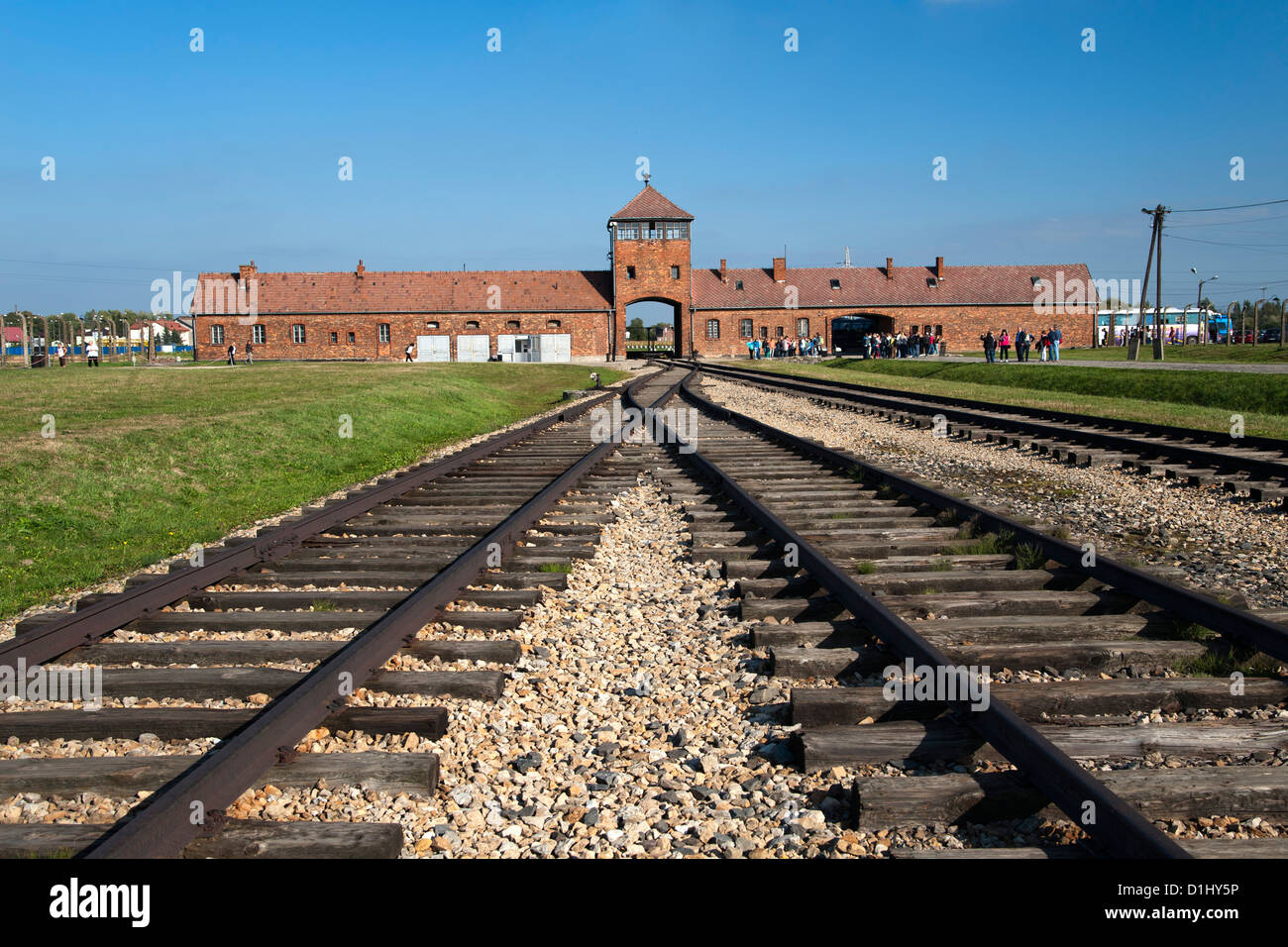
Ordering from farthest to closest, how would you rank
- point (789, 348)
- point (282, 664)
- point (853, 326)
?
point (853, 326) → point (789, 348) → point (282, 664)

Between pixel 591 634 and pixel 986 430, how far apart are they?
11.0 m

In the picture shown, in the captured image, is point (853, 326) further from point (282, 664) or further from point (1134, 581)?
point (282, 664)

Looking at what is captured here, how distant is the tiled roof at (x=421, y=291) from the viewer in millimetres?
72812

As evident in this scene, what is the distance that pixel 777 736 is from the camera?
3.42 m

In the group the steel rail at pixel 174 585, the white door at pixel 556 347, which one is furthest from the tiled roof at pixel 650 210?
the steel rail at pixel 174 585

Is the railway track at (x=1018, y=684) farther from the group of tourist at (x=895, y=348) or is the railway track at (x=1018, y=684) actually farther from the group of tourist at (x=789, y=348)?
the group of tourist at (x=789, y=348)

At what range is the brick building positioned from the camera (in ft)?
238

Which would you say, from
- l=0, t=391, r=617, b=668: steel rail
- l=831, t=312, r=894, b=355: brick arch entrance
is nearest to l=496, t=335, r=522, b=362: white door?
l=831, t=312, r=894, b=355: brick arch entrance

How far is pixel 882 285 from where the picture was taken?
78.7 meters

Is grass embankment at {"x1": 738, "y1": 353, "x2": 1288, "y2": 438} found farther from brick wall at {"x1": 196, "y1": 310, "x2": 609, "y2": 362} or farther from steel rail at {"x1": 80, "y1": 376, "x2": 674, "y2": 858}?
brick wall at {"x1": 196, "y1": 310, "x2": 609, "y2": 362}

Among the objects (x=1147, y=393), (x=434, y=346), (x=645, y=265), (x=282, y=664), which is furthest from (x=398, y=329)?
(x=282, y=664)

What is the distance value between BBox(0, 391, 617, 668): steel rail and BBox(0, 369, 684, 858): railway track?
0.01 m

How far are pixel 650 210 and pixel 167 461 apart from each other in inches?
2574
